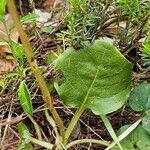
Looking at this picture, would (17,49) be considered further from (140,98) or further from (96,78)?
(140,98)

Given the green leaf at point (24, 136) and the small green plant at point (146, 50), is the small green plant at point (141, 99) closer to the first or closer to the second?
the small green plant at point (146, 50)

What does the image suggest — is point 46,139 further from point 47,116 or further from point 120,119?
point 120,119

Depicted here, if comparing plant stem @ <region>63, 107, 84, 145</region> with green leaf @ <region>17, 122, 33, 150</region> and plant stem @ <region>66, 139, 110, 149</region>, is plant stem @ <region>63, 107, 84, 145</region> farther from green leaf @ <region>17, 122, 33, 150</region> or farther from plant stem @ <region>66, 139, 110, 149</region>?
green leaf @ <region>17, 122, 33, 150</region>

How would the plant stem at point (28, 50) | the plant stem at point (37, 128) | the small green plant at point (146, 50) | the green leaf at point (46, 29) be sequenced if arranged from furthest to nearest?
1. the green leaf at point (46, 29)
2. the plant stem at point (37, 128)
3. the small green plant at point (146, 50)
4. the plant stem at point (28, 50)

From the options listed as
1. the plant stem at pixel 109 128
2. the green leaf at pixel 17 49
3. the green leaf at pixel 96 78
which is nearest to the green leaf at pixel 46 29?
the green leaf at pixel 17 49

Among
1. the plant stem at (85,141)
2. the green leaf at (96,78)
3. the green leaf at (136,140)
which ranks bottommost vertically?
the green leaf at (136,140)

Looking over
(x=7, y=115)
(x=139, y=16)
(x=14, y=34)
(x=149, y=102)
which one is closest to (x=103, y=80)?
(x=149, y=102)

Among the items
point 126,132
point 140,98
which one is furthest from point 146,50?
point 126,132

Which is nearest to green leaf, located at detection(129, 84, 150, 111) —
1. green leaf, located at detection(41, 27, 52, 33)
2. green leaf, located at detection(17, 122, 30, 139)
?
green leaf, located at detection(17, 122, 30, 139)
